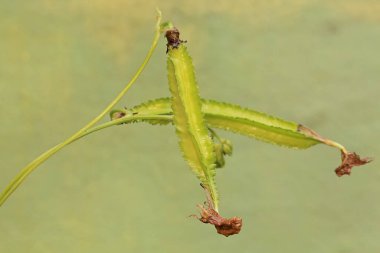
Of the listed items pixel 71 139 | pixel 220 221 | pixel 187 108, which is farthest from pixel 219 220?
pixel 71 139

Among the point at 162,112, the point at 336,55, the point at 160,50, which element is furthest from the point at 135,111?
the point at 336,55

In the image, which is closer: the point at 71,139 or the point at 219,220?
the point at 219,220

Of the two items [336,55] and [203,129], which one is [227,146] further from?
[336,55]

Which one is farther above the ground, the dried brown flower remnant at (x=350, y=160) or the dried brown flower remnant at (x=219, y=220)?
the dried brown flower remnant at (x=350, y=160)

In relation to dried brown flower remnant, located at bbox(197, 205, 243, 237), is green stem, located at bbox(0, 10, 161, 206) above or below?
above

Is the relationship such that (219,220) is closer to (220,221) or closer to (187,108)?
(220,221)

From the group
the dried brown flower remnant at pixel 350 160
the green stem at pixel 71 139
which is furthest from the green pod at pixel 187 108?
the dried brown flower remnant at pixel 350 160

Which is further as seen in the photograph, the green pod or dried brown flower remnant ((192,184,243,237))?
the green pod

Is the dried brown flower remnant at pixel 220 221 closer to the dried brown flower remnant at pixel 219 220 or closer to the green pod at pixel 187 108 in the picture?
the dried brown flower remnant at pixel 219 220

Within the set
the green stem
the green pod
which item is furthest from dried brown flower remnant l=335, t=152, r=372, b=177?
the green stem

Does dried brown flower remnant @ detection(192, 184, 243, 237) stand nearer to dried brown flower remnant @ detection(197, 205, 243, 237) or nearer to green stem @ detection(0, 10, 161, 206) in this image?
dried brown flower remnant @ detection(197, 205, 243, 237)
